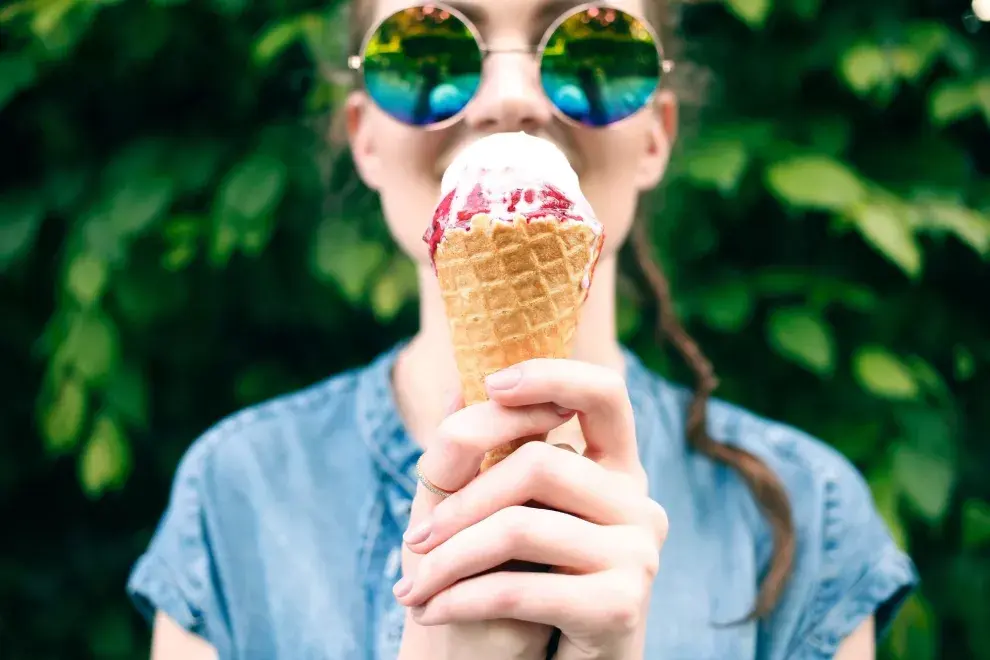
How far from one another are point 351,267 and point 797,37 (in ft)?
4.56

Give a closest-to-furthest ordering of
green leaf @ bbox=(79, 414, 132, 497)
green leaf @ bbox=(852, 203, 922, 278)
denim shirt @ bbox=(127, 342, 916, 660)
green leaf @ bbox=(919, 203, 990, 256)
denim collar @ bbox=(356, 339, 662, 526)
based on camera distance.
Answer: denim shirt @ bbox=(127, 342, 916, 660), denim collar @ bbox=(356, 339, 662, 526), green leaf @ bbox=(852, 203, 922, 278), green leaf @ bbox=(919, 203, 990, 256), green leaf @ bbox=(79, 414, 132, 497)

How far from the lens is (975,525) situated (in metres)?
2.44

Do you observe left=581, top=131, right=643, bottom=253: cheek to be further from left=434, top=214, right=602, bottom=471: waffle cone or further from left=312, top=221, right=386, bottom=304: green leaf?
left=312, top=221, right=386, bottom=304: green leaf

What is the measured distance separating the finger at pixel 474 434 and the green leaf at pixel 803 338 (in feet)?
4.87

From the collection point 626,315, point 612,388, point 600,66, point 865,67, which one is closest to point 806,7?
point 865,67

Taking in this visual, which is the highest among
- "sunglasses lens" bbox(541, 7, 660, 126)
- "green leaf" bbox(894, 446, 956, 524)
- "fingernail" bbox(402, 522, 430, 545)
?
"sunglasses lens" bbox(541, 7, 660, 126)

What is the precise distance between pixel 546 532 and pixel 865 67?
71.8 inches

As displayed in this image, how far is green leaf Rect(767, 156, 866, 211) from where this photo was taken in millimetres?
2215

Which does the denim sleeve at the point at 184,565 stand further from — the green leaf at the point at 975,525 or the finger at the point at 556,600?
the green leaf at the point at 975,525

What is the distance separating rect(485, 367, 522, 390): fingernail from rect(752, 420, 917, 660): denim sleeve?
2.86 feet

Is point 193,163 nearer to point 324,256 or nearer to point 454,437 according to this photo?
point 324,256

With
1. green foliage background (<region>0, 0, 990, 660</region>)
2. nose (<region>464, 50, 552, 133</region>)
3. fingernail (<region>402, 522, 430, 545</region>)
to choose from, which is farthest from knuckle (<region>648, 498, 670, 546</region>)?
green foliage background (<region>0, 0, 990, 660</region>)

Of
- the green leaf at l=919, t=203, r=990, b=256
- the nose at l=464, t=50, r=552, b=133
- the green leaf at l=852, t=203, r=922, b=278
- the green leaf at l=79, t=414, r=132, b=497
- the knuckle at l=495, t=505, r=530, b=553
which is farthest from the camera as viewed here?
the green leaf at l=79, t=414, r=132, b=497

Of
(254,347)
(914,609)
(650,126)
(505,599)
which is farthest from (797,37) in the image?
(505,599)
